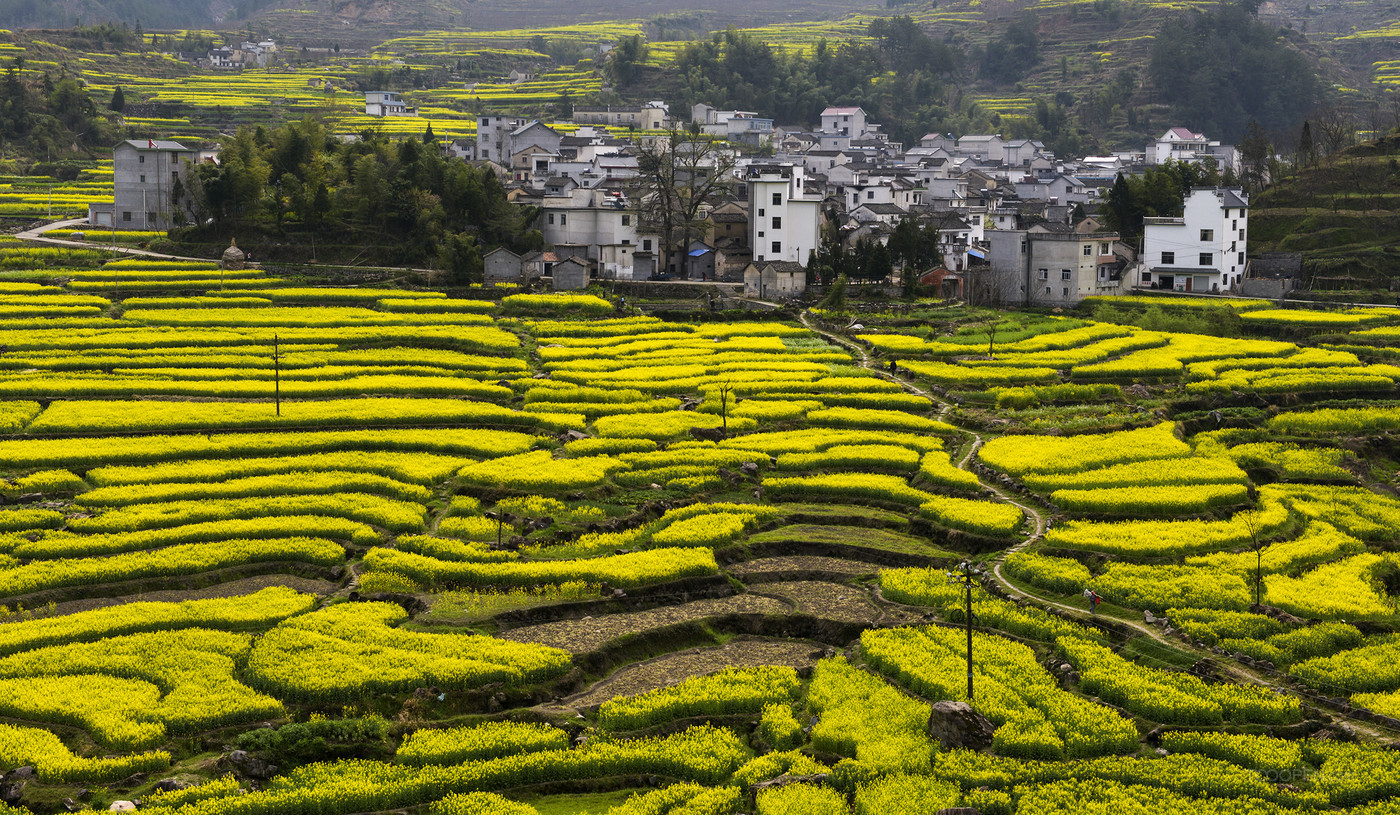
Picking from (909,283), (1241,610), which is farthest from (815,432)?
(909,283)

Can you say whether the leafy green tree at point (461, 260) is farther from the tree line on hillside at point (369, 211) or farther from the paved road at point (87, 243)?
the paved road at point (87, 243)

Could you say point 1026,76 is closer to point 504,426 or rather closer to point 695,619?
point 504,426

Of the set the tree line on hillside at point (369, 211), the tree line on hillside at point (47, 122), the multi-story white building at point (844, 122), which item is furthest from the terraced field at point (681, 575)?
the multi-story white building at point (844, 122)

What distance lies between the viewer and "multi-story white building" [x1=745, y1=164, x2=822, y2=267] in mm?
73062

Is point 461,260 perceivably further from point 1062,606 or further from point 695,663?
point 1062,606

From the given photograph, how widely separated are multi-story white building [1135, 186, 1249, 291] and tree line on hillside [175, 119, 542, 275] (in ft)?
113

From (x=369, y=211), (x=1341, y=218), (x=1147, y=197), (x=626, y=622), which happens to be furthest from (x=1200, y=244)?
(x=626, y=622)

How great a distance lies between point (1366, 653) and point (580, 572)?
52.7 feet

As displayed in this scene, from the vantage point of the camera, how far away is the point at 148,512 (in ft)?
108

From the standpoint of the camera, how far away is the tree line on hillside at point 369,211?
69812 mm

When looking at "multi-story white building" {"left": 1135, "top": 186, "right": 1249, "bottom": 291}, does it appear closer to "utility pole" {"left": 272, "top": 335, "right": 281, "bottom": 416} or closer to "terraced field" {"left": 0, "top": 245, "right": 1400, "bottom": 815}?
"terraced field" {"left": 0, "top": 245, "right": 1400, "bottom": 815}

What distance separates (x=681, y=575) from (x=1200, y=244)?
51.1 metres

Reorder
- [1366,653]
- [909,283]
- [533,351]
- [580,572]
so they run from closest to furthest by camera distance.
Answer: [1366,653]
[580,572]
[533,351]
[909,283]

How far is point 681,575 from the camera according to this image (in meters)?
30.1
